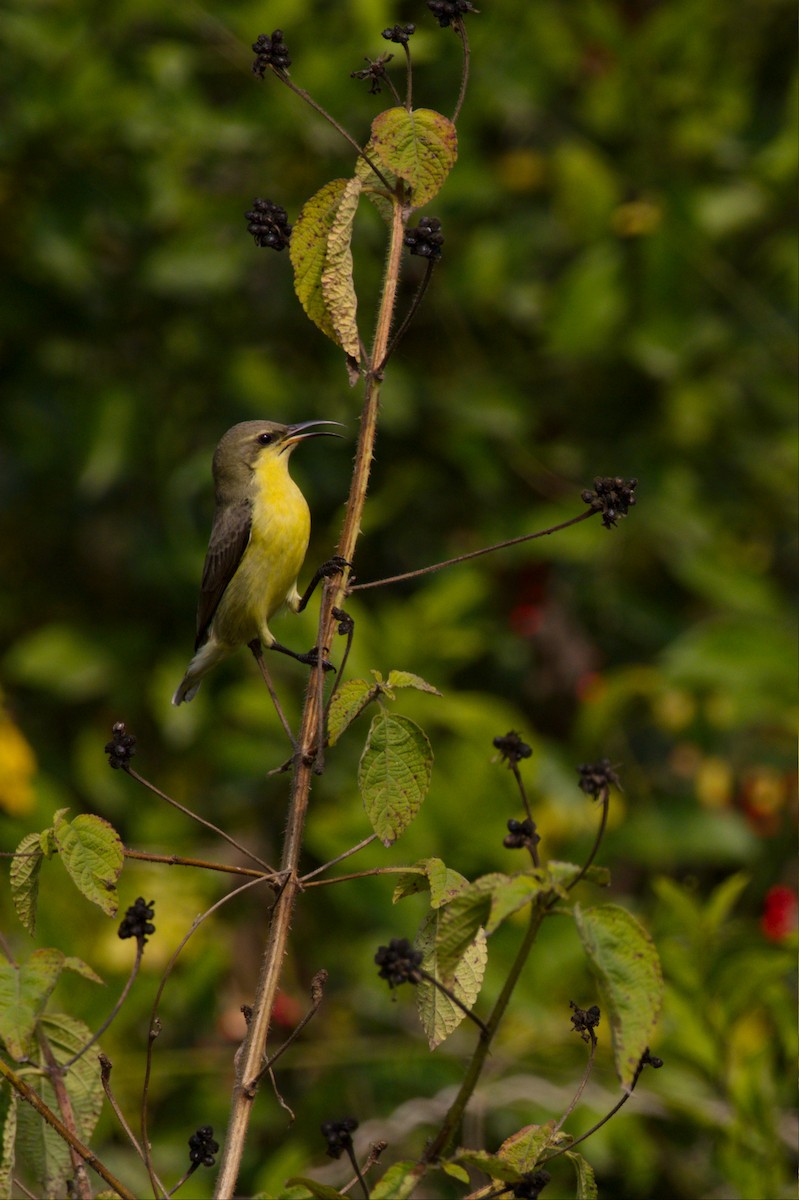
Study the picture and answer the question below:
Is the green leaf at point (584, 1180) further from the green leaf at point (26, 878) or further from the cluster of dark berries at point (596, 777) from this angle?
the green leaf at point (26, 878)

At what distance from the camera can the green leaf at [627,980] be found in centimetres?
139

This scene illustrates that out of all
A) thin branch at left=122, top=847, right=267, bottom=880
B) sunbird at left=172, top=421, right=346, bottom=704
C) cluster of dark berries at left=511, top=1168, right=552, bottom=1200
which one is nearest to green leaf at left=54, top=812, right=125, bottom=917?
thin branch at left=122, top=847, right=267, bottom=880

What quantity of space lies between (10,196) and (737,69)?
125 inches

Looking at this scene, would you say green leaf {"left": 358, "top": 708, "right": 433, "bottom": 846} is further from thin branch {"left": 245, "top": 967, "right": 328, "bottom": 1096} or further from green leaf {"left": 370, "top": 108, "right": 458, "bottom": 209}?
green leaf {"left": 370, "top": 108, "right": 458, "bottom": 209}

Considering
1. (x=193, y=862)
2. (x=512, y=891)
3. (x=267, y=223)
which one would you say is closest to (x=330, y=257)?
(x=267, y=223)

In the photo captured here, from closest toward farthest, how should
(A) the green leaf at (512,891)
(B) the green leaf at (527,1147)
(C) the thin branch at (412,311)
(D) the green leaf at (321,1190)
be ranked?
(A) the green leaf at (512,891)
(D) the green leaf at (321,1190)
(B) the green leaf at (527,1147)
(C) the thin branch at (412,311)

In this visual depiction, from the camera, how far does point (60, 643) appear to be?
5793 mm

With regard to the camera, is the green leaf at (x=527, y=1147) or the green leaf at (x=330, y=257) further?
the green leaf at (x=330, y=257)

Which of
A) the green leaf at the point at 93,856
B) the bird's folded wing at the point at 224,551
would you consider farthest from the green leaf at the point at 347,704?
the bird's folded wing at the point at 224,551

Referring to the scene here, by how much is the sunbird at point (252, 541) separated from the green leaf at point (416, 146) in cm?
152

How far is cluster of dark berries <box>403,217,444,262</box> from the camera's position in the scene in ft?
6.09

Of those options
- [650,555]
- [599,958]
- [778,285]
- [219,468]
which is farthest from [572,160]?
[599,958]

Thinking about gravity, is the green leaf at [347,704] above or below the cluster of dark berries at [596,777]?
below

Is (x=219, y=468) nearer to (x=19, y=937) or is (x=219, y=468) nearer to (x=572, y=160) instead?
(x=19, y=937)
